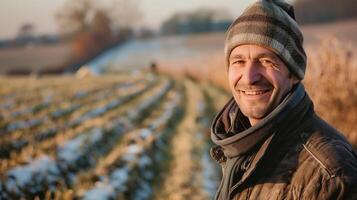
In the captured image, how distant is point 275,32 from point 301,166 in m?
0.62

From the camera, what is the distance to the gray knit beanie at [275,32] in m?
2.22

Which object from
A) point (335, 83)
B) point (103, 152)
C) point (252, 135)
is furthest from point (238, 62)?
point (103, 152)

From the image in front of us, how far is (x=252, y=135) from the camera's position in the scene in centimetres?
219

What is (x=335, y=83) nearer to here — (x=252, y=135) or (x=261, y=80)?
(x=261, y=80)

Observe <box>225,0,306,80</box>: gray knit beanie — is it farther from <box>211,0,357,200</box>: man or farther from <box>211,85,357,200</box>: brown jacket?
<box>211,85,357,200</box>: brown jacket

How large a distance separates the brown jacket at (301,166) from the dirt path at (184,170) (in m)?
4.65

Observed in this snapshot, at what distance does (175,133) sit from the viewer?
38.0 ft

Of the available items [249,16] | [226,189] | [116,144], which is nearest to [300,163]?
[226,189]

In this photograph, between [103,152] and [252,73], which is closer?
[252,73]

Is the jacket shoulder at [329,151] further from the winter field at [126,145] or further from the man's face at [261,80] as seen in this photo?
the winter field at [126,145]

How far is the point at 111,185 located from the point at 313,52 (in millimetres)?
4456

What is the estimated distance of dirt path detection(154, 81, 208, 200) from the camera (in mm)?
7096

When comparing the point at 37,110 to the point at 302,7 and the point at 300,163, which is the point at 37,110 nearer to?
the point at 300,163

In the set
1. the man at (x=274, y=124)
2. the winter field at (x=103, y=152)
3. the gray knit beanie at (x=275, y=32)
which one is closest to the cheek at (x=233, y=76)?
the man at (x=274, y=124)
